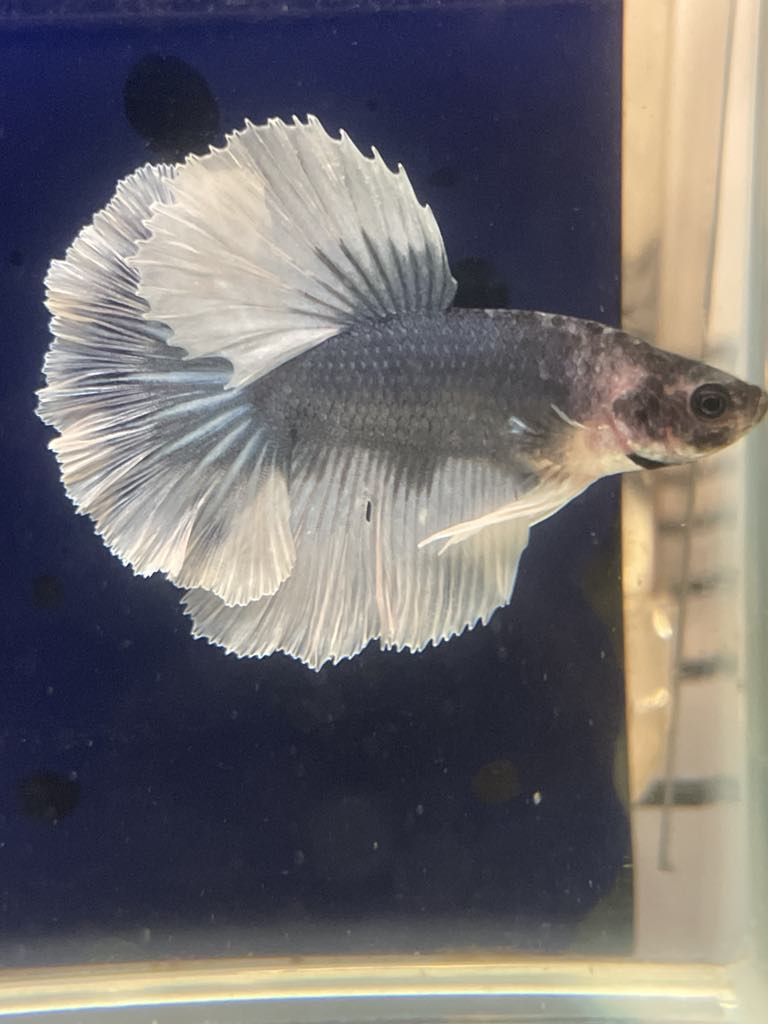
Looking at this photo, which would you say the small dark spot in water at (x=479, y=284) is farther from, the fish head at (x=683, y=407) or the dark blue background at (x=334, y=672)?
the fish head at (x=683, y=407)

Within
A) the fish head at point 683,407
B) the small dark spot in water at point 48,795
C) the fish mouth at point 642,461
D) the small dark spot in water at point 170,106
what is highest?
the small dark spot in water at point 170,106

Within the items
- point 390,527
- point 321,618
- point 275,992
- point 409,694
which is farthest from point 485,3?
point 275,992

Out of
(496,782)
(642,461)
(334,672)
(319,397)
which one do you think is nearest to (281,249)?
(319,397)

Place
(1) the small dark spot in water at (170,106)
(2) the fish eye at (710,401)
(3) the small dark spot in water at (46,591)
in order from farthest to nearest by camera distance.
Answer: (3) the small dark spot in water at (46,591) < (1) the small dark spot in water at (170,106) < (2) the fish eye at (710,401)

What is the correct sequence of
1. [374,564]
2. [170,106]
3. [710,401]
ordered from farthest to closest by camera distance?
[170,106] < [374,564] < [710,401]

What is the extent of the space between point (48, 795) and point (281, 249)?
92cm

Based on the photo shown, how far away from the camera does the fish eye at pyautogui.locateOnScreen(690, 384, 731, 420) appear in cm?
80

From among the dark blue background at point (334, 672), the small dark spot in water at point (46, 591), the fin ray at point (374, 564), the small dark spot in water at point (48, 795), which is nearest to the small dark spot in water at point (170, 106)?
the dark blue background at point (334, 672)

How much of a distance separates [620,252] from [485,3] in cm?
39

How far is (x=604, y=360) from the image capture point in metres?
0.83

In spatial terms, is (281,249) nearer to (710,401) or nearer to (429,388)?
(429,388)

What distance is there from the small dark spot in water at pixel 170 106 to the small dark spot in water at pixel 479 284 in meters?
0.39

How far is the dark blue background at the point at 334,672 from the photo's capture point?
3.50ft

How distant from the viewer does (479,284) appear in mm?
1083
